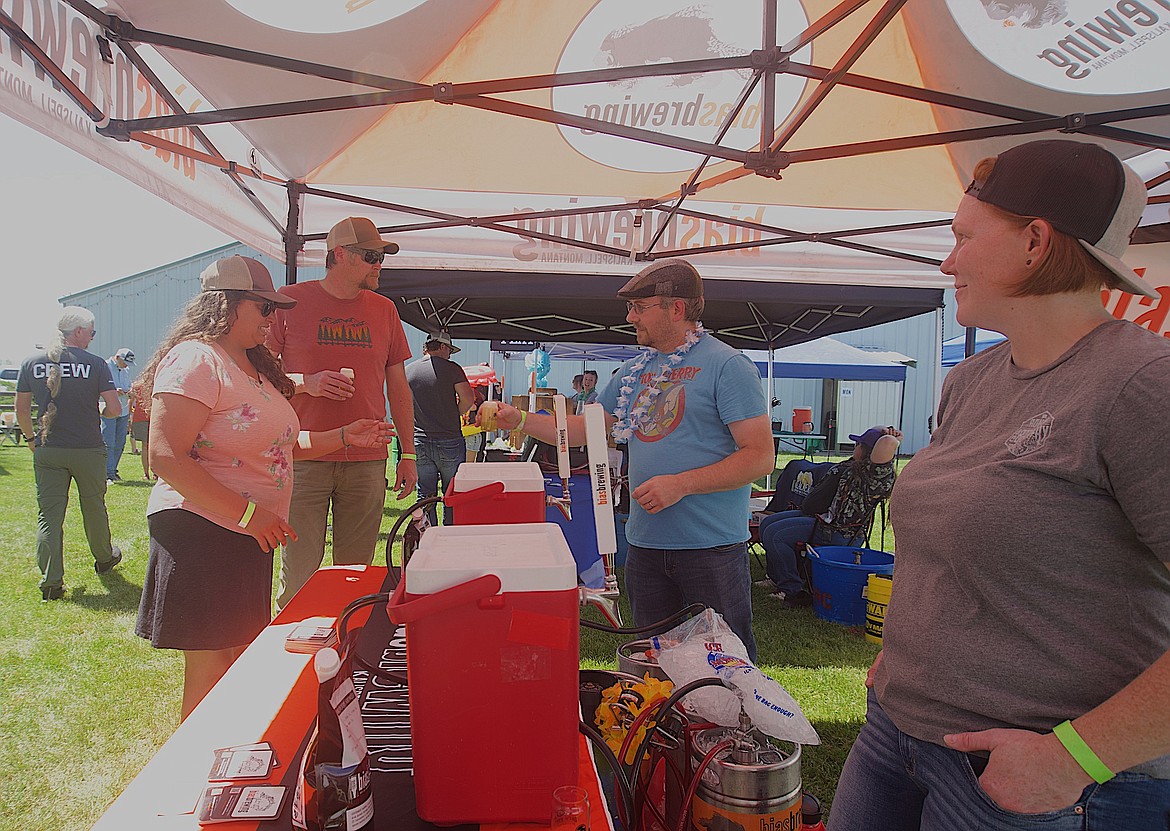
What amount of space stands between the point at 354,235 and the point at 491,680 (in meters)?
2.26

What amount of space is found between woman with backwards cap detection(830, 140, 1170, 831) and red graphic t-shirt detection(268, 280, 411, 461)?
7.29 feet

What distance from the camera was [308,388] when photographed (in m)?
2.55

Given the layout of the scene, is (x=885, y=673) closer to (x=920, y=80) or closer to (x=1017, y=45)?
(x=1017, y=45)

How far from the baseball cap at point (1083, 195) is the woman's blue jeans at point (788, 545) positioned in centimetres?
428

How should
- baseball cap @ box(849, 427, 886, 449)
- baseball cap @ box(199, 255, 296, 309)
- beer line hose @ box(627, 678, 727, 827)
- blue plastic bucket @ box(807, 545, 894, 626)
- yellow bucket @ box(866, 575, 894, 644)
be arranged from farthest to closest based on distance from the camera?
baseball cap @ box(849, 427, 886, 449) → blue plastic bucket @ box(807, 545, 894, 626) → yellow bucket @ box(866, 575, 894, 644) → baseball cap @ box(199, 255, 296, 309) → beer line hose @ box(627, 678, 727, 827)

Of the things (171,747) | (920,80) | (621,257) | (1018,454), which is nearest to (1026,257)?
(1018,454)

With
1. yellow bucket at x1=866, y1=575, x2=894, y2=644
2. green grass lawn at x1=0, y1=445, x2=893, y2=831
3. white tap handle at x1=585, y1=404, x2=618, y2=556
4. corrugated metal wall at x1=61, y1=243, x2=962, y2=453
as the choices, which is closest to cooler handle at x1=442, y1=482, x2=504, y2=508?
white tap handle at x1=585, y1=404, x2=618, y2=556

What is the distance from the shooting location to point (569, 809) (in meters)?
0.85

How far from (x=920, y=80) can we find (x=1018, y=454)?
9.61ft

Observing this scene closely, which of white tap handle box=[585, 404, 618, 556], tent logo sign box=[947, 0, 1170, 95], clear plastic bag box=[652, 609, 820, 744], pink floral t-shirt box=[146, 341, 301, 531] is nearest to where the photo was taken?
clear plastic bag box=[652, 609, 820, 744]

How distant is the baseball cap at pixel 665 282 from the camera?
2273 millimetres

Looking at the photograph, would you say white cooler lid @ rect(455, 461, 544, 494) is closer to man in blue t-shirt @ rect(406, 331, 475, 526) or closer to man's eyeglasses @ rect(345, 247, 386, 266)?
man's eyeglasses @ rect(345, 247, 386, 266)

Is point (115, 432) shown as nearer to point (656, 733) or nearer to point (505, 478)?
point (505, 478)

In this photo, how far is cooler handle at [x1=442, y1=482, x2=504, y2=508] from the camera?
5.09ft
